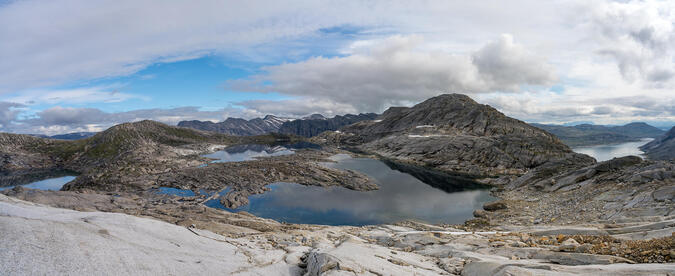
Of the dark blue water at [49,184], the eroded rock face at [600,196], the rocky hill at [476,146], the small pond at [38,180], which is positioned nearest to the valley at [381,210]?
the eroded rock face at [600,196]

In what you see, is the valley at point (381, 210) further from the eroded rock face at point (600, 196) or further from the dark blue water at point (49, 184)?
the dark blue water at point (49, 184)

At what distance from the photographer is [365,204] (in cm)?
5969

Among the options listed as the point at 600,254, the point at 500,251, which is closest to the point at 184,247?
the point at 500,251

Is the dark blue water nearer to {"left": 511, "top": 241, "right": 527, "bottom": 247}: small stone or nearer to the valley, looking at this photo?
the valley

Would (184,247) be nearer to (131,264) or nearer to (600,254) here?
(131,264)

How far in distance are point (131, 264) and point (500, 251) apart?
58.6ft

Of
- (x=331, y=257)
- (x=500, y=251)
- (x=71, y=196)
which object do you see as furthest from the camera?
(x=71, y=196)

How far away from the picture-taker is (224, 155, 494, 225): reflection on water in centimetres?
5084

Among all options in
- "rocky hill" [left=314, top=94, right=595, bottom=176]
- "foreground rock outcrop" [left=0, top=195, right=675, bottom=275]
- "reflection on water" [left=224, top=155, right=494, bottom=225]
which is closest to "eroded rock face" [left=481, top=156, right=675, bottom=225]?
"reflection on water" [left=224, top=155, right=494, bottom=225]

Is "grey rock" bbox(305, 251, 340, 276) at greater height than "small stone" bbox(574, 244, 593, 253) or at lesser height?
greater

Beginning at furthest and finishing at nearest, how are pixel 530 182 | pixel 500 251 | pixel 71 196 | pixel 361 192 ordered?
pixel 361 192 < pixel 530 182 < pixel 71 196 < pixel 500 251

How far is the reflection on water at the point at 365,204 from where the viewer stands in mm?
50844

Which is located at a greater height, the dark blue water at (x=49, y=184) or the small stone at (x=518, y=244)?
the small stone at (x=518, y=244)

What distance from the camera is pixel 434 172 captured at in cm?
10238
